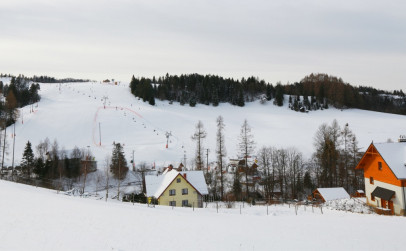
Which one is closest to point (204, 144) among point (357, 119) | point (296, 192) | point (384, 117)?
point (296, 192)

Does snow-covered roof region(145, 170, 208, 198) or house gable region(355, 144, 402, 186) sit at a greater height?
house gable region(355, 144, 402, 186)

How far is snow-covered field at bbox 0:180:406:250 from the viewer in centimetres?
1520

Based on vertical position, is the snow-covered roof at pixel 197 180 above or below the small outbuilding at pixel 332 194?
above

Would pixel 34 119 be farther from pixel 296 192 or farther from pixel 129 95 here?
pixel 296 192

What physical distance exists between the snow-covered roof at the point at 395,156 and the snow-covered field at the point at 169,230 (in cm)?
698

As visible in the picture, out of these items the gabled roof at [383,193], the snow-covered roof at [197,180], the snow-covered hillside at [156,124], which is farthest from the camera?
the snow-covered hillside at [156,124]

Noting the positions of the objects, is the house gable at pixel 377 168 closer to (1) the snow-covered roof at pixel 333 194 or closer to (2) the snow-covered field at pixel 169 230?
(1) the snow-covered roof at pixel 333 194

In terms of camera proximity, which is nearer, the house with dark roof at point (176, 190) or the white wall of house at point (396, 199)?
the white wall of house at point (396, 199)

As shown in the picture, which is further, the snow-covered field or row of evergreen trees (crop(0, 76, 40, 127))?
row of evergreen trees (crop(0, 76, 40, 127))

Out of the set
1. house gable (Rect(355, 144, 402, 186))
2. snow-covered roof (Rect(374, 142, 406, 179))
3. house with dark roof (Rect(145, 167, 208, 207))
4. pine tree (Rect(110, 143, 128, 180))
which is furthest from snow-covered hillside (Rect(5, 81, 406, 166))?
snow-covered roof (Rect(374, 142, 406, 179))

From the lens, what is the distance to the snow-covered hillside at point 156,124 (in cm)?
6166

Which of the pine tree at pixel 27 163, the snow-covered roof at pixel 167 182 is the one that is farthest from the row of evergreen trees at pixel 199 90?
the snow-covered roof at pixel 167 182

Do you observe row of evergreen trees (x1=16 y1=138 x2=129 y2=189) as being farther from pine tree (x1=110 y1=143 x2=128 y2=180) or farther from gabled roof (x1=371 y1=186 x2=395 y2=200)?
gabled roof (x1=371 y1=186 x2=395 y2=200)

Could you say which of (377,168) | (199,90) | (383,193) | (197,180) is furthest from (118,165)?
(199,90)
